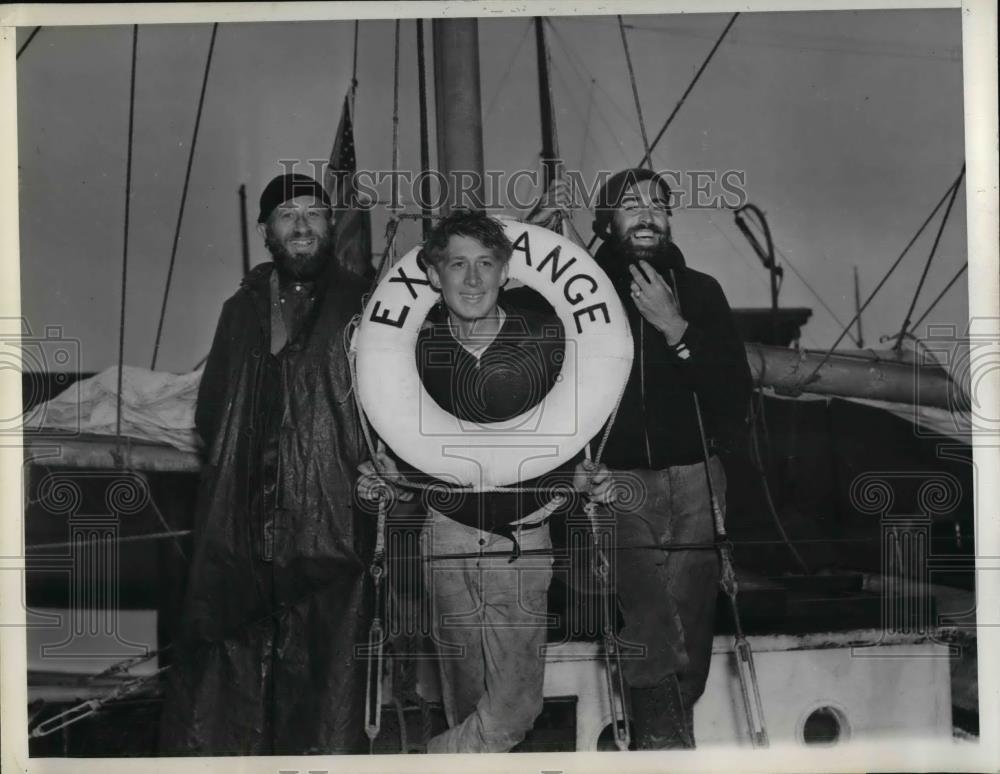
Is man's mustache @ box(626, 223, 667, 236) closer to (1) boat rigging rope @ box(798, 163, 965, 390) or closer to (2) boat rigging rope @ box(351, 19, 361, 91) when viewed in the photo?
(1) boat rigging rope @ box(798, 163, 965, 390)

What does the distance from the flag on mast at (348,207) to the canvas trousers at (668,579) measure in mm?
872

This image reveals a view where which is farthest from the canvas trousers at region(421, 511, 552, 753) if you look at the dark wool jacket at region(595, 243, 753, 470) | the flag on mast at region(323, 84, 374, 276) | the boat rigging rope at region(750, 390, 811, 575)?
the flag on mast at region(323, 84, 374, 276)

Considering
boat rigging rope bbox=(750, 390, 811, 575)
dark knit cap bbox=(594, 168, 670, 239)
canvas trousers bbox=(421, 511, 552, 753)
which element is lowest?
canvas trousers bbox=(421, 511, 552, 753)

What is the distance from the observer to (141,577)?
2553 mm

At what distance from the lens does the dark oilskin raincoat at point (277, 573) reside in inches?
98.7

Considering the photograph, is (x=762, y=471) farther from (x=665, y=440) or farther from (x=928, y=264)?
(x=928, y=264)

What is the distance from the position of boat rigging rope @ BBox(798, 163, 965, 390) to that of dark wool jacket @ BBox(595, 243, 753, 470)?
168mm

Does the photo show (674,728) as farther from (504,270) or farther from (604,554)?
(504,270)

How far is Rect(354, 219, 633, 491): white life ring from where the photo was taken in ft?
8.14

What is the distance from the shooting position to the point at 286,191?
8.39ft

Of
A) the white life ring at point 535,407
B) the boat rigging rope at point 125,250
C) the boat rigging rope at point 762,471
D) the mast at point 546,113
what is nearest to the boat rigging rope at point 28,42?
the boat rigging rope at point 125,250

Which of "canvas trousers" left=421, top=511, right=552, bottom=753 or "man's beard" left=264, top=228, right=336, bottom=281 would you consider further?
"man's beard" left=264, top=228, right=336, bottom=281

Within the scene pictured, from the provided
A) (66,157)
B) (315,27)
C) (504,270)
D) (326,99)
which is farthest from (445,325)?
(66,157)

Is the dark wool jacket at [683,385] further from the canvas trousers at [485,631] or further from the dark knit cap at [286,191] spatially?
the dark knit cap at [286,191]
